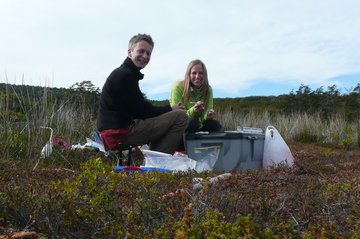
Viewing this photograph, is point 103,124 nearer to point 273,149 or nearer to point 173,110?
point 173,110

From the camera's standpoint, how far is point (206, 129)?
17.0 ft

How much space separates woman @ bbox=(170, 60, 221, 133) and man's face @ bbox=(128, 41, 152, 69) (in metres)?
0.85

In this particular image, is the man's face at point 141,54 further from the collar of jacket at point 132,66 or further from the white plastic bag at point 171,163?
the white plastic bag at point 171,163

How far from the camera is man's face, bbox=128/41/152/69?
4456mm

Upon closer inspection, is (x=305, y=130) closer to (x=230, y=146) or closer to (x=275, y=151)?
(x=275, y=151)

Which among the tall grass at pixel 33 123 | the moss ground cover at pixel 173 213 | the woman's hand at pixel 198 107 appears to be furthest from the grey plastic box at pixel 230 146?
the tall grass at pixel 33 123

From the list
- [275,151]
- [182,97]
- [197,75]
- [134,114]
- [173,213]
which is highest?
[197,75]

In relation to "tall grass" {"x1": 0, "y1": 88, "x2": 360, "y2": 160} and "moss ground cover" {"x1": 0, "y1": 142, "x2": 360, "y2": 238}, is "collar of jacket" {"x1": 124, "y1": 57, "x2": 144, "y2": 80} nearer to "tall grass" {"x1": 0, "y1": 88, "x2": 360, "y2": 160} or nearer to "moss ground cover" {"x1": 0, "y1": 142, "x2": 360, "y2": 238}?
"tall grass" {"x1": 0, "y1": 88, "x2": 360, "y2": 160}

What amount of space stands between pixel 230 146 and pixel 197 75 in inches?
45.8

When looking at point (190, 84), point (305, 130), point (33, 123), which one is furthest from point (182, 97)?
point (305, 130)

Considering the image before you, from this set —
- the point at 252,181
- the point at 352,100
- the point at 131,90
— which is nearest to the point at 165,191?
the point at 252,181

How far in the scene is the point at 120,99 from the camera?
13.9 ft

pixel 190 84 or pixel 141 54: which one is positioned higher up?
pixel 141 54

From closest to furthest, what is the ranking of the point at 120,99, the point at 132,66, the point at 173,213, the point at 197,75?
1. the point at 173,213
2. the point at 120,99
3. the point at 132,66
4. the point at 197,75
